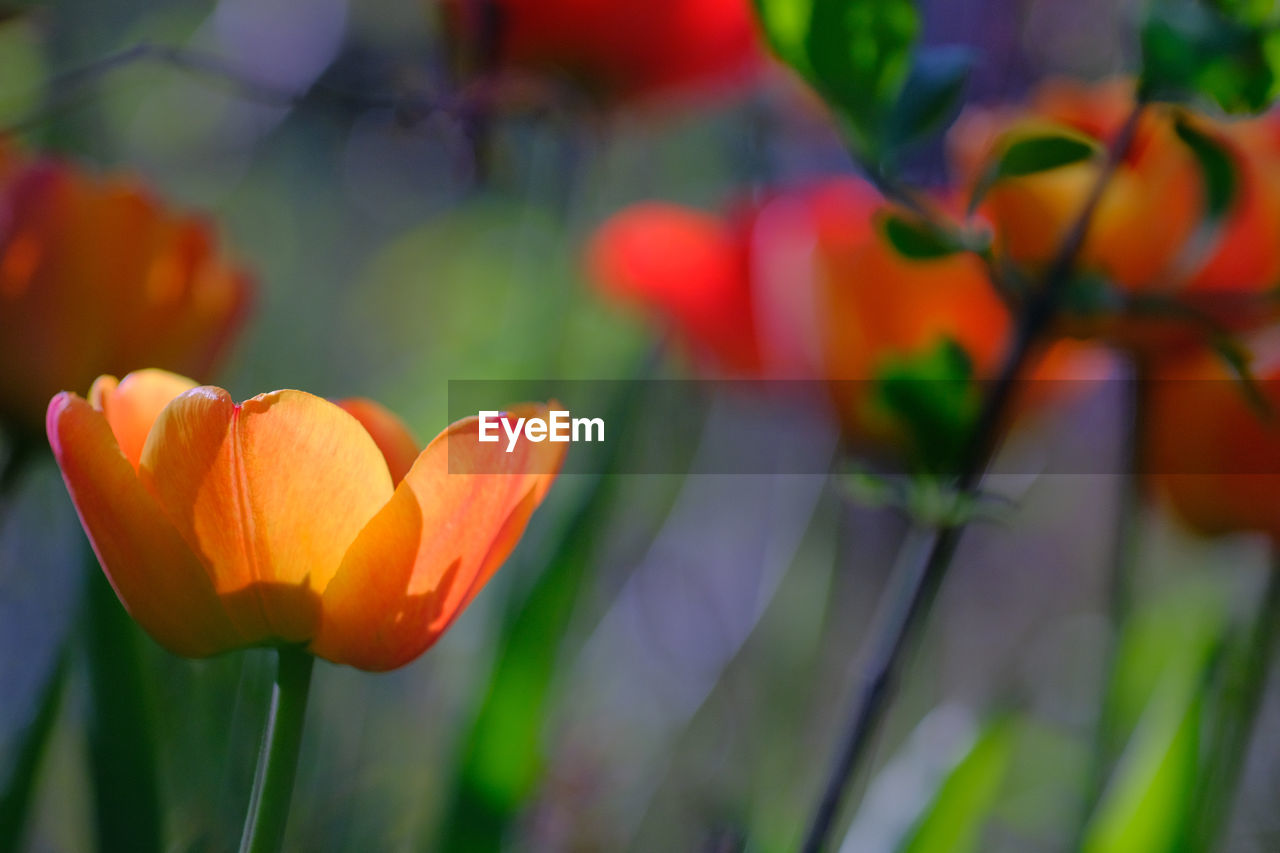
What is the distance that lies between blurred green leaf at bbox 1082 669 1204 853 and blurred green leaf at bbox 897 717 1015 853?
36 millimetres

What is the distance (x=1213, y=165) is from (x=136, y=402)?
22 centimetres

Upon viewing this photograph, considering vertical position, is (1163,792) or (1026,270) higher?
(1026,270)

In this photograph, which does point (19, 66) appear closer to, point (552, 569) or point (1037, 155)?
point (552, 569)

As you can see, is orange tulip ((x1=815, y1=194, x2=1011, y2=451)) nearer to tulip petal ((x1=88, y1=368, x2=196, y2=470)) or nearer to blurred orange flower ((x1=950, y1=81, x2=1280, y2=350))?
blurred orange flower ((x1=950, y1=81, x2=1280, y2=350))

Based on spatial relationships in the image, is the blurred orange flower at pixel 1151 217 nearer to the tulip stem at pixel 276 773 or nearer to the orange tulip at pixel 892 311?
the orange tulip at pixel 892 311

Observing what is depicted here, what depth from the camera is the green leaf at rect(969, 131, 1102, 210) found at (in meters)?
0.20

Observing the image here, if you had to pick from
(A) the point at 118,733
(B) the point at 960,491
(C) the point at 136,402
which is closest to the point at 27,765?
(A) the point at 118,733

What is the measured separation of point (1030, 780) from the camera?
576 millimetres

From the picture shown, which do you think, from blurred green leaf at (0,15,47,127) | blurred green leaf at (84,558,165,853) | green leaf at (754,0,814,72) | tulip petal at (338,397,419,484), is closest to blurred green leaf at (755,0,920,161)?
green leaf at (754,0,814,72)

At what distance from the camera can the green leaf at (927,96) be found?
0.20 meters

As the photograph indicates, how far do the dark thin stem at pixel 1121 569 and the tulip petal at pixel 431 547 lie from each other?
257mm

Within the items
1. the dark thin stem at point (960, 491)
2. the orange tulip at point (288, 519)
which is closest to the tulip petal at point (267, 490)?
the orange tulip at point (288, 519)

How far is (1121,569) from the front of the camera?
0.36 metres

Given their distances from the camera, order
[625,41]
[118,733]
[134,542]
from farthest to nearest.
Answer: [625,41] → [118,733] → [134,542]
